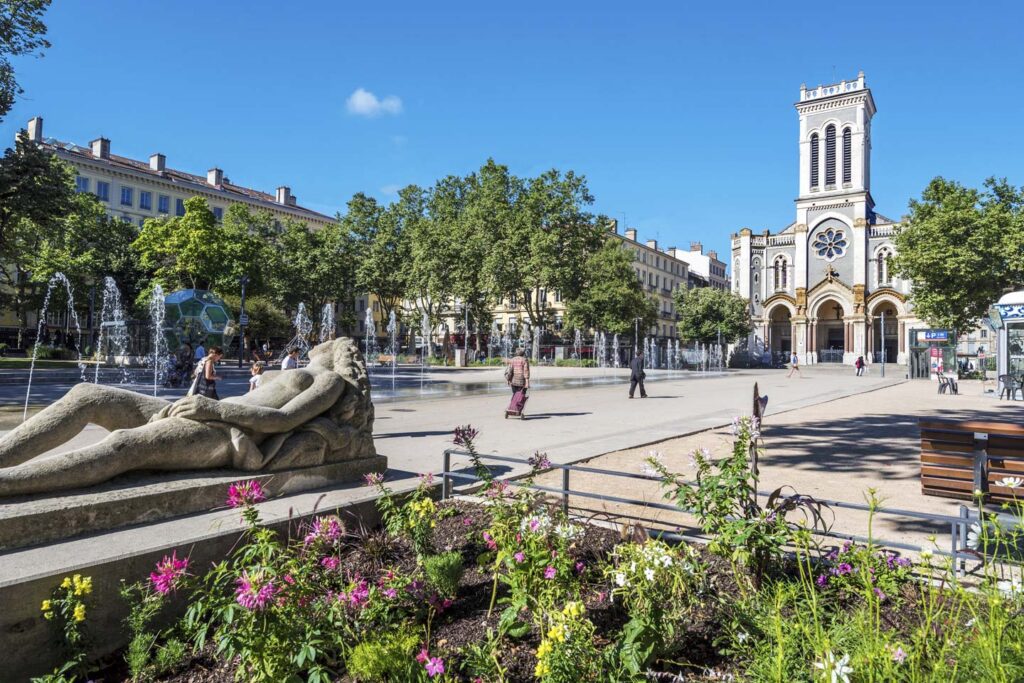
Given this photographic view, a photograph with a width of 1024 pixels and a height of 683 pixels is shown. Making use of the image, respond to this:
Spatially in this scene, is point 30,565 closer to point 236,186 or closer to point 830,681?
point 830,681

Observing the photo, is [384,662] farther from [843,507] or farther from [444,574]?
[843,507]

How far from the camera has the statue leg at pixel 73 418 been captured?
418 cm

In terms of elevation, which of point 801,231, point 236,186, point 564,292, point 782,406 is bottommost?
point 782,406

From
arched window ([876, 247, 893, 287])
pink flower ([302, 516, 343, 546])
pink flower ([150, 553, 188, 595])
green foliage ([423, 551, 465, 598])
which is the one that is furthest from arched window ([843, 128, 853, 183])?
pink flower ([150, 553, 188, 595])

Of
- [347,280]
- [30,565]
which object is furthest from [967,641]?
[347,280]

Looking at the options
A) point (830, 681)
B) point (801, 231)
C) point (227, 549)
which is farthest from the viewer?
point (801, 231)

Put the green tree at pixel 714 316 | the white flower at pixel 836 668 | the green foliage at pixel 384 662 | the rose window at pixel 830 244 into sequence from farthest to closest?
1. the green tree at pixel 714 316
2. the rose window at pixel 830 244
3. the green foliage at pixel 384 662
4. the white flower at pixel 836 668

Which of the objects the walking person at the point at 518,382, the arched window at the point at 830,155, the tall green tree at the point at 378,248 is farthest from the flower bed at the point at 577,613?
the arched window at the point at 830,155

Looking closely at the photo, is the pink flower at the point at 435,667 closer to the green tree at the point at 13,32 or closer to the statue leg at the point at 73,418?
the statue leg at the point at 73,418

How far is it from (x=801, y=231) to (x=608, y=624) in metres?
78.2

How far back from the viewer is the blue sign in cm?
3644

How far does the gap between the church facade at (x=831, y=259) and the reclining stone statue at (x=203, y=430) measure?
70497mm

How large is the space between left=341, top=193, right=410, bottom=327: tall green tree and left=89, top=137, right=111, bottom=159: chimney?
2446 cm

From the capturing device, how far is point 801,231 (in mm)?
73062
